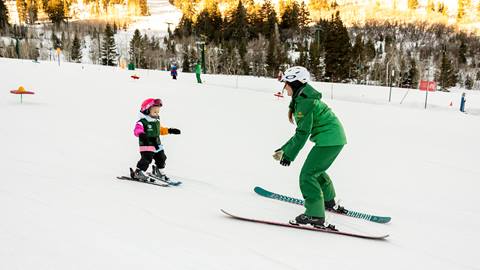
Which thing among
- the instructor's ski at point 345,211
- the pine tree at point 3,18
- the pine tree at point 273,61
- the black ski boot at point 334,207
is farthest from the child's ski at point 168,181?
Result: the pine tree at point 3,18

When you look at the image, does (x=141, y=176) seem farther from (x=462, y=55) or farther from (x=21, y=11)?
(x=21, y=11)

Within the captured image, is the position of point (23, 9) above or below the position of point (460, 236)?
above

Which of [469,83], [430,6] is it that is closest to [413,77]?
[469,83]

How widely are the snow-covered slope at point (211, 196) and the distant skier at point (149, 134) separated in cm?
36

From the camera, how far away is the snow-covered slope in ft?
10.9

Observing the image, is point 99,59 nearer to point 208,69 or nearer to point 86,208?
point 208,69

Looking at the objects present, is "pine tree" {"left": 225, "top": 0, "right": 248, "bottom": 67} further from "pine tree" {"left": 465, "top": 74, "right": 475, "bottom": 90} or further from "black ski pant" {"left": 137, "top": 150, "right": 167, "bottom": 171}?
"black ski pant" {"left": 137, "top": 150, "right": 167, "bottom": 171}

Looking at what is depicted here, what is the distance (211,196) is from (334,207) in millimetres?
1680

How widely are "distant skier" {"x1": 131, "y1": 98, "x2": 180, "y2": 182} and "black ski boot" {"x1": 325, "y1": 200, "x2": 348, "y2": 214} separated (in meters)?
2.44

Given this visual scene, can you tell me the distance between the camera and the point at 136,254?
3.17 metres

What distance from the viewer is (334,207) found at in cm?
480

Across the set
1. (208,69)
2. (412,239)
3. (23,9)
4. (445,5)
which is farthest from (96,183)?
(445,5)

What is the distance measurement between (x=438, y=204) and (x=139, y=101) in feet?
43.6

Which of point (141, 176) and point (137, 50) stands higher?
point (137, 50)
